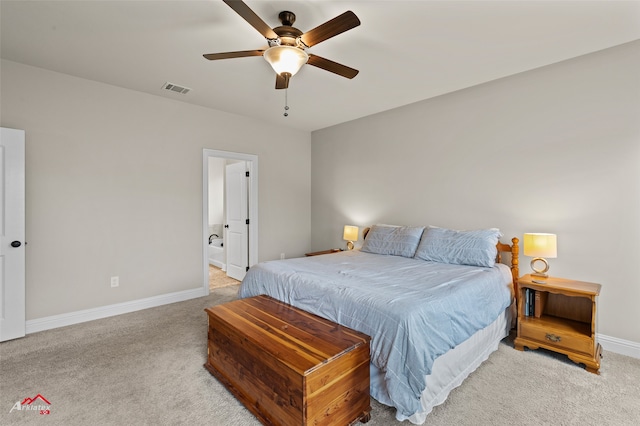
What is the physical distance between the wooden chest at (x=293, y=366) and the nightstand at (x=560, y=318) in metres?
1.78

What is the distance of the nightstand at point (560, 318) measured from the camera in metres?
2.40

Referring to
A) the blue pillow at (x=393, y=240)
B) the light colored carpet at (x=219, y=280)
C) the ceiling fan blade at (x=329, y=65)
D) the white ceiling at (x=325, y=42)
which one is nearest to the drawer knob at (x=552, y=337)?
the blue pillow at (x=393, y=240)

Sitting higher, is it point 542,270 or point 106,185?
point 106,185

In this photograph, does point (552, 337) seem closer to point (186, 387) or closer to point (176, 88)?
point (186, 387)

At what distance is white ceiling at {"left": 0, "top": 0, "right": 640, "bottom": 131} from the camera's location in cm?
214

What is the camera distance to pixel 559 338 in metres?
2.53

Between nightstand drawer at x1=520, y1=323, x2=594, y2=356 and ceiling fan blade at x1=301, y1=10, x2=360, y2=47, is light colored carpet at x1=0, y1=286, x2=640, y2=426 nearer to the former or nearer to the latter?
nightstand drawer at x1=520, y1=323, x2=594, y2=356

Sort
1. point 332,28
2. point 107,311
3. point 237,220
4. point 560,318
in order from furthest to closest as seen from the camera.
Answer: point 237,220, point 107,311, point 560,318, point 332,28

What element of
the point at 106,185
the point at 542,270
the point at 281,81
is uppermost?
the point at 281,81

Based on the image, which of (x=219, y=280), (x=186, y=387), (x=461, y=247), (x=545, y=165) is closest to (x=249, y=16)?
(x=186, y=387)

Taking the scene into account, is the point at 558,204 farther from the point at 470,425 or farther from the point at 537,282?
the point at 470,425

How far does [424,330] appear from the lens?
1771mm

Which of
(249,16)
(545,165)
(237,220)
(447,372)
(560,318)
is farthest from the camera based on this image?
(237,220)

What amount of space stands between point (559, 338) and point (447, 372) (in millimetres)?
1240
